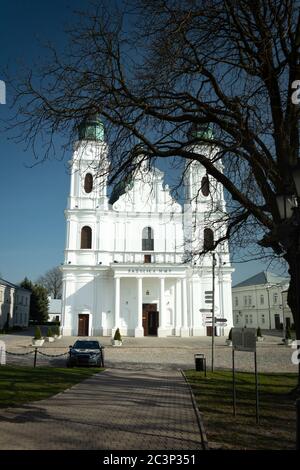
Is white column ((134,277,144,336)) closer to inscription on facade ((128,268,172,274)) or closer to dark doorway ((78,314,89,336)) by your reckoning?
inscription on facade ((128,268,172,274))

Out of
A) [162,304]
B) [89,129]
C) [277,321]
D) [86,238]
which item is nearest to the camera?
[89,129]

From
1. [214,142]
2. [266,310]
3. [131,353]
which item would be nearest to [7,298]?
[131,353]

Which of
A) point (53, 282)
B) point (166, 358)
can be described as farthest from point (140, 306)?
point (53, 282)

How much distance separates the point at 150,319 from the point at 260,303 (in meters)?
40.8

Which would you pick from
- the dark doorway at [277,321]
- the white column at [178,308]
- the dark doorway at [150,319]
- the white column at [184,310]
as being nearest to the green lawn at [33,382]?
the white column at [184,310]

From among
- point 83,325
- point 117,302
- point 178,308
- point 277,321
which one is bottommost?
point 83,325

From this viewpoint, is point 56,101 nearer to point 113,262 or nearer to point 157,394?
point 157,394

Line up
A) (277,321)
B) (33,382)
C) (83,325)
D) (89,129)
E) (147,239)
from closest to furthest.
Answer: (89,129)
(33,382)
(83,325)
(147,239)
(277,321)

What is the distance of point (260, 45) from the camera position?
1023 cm

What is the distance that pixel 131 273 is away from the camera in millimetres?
43094

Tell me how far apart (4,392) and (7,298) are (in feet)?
168

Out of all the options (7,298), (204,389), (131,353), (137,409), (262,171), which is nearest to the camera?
(137,409)

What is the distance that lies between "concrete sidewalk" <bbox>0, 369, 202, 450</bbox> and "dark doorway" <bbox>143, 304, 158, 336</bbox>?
3074 cm

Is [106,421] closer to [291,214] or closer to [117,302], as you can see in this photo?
[291,214]
